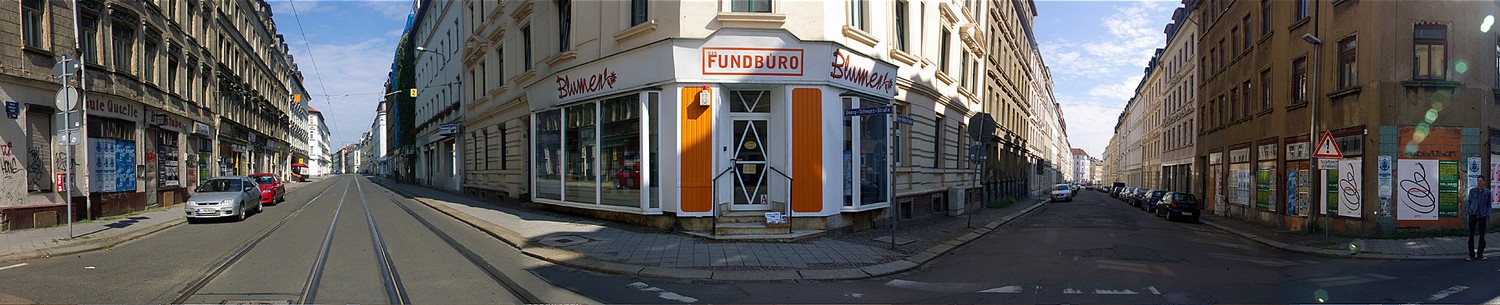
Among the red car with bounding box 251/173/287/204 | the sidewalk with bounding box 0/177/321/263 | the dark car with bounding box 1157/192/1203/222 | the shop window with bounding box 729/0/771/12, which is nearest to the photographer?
the sidewalk with bounding box 0/177/321/263

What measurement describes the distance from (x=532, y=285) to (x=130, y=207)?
17.7 meters

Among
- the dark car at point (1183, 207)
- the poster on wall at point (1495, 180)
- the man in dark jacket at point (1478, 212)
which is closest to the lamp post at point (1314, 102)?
the poster on wall at point (1495, 180)

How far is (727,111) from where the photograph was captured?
1309 cm

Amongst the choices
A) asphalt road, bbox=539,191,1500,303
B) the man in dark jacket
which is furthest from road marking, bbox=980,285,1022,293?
the man in dark jacket

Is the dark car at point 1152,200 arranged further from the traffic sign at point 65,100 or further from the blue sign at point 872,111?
the traffic sign at point 65,100

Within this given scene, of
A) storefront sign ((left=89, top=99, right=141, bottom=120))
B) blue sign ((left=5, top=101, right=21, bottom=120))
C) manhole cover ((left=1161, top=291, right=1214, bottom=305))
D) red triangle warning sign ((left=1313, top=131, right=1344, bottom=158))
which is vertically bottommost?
manhole cover ((left=1161, top=291, right=1214, bottom=305))

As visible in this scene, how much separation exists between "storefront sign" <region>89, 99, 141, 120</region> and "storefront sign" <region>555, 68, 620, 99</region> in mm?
11729

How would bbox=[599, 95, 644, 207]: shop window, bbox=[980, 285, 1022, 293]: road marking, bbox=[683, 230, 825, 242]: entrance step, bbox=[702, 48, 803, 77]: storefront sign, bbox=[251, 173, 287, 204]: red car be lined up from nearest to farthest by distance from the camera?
bbox=[980, 285, 1022, 293]: road marking < bbox=[683, 230, 825, 242]: entrance step < bbox=[702, 48, 803, 77]: storefront sign < bbox=[599, 95, 644, 207]: shop window < bbox=[251, 173, 287, 204]: red car

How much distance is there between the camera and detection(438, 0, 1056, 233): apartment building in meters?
12.8

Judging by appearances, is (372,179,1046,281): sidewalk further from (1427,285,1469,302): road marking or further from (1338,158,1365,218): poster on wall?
(1338,158,1365,218): poster on wall

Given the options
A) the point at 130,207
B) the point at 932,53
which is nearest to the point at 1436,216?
the point at 932,53

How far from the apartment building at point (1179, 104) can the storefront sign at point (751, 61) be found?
1033 inches

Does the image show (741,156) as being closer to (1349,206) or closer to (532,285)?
(532,285)

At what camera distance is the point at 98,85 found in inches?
658
